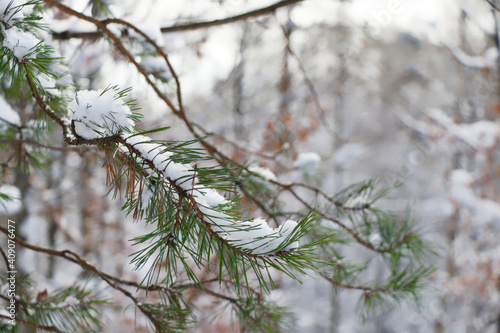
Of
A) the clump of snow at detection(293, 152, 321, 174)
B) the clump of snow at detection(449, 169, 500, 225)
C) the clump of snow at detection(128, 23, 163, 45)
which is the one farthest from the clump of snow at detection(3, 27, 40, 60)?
the clump of snow at detection(449, 169, 500, 225)

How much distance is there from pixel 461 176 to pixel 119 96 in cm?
527

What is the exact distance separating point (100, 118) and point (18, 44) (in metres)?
0.23

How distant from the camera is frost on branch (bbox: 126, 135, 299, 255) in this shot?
468mm

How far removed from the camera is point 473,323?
5.23 m

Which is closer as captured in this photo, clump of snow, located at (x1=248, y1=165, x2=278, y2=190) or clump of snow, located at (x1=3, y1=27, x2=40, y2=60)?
clump of snow, located at (x1=3, y1=27, x2=40, y2=60)

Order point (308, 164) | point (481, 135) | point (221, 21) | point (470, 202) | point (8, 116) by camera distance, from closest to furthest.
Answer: point (8, 116)
point (221, 21)
point (308, 164)
point (481, 135)
point (470, 202)

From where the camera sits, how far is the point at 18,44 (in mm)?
545

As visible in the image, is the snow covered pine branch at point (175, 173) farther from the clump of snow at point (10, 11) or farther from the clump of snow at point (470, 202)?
the clump of snow at point (470, 202)

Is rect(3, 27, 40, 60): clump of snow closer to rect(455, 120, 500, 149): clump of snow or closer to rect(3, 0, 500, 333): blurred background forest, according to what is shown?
rect(3, 0, 500, 333): blurred background forest

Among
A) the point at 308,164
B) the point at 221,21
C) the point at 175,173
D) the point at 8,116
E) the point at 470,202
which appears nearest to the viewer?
the point at 175,173

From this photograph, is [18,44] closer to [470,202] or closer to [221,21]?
[221,21]

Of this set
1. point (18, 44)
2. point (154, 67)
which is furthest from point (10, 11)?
point (154, 67)

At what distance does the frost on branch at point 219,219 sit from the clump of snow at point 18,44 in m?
0.25

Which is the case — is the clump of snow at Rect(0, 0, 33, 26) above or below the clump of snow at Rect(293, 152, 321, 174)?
below
